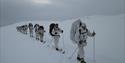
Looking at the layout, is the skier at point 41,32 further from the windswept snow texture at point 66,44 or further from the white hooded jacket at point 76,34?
the white hooded jacket at point 76,34

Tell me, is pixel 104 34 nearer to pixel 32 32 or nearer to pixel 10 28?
pixel 32 32

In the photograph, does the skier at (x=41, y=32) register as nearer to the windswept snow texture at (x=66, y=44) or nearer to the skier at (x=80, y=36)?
the windswept snow texture at (x=66, y=44)

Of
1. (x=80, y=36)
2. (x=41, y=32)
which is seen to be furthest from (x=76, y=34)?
(x=41, y=32)

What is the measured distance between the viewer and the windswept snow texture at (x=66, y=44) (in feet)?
2.19

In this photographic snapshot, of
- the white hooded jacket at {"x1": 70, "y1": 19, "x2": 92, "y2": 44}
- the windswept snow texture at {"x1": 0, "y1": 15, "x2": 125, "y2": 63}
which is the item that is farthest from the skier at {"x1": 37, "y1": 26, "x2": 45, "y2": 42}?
the white hooded jacket at {"x1": 70, "y1": 19, "x2": 92, "y2": 44}

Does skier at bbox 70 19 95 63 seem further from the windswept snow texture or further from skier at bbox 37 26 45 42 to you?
skier at bbox 37 26 45 42

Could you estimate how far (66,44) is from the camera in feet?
2.35

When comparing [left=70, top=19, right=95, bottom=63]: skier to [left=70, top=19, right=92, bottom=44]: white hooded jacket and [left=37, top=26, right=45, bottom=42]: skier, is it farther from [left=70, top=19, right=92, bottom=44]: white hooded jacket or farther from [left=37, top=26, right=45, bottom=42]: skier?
[left=37, top=26, right=45, bottom=42]: skier

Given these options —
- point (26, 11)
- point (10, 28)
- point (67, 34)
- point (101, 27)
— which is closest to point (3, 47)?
point (10, 28)

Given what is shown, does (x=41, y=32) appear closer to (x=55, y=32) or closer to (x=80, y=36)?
(x=55, y=32)

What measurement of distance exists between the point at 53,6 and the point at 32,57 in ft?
0.88

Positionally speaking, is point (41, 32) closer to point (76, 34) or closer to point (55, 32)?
point (55, 32)

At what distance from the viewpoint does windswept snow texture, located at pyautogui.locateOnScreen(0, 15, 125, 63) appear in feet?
2.19

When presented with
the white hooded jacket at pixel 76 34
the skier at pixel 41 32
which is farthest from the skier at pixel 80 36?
the skier at pixel 41 32
